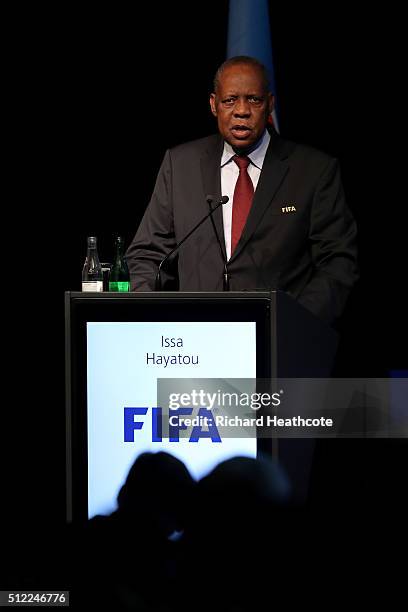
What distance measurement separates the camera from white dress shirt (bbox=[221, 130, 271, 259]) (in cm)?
387

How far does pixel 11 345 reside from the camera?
15.9 feet

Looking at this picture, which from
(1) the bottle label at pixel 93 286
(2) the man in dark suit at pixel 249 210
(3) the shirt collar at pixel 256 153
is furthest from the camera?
(3) the shirt collar at pixel 256 153

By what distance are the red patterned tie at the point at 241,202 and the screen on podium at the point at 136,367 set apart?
33.5 inches

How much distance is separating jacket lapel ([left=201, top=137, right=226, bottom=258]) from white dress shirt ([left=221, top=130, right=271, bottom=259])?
3cm

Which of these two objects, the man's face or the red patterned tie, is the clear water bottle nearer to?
the red patterned tie

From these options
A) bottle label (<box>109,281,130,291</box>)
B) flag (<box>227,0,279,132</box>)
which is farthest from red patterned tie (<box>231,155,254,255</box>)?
flag (<box>227,0,279,132</box>)

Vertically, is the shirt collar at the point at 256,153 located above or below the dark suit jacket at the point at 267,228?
above

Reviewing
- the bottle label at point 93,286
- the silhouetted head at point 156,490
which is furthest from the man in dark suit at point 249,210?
the silhouetted head at point 156,490

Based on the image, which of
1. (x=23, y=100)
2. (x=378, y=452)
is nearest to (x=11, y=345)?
(x=23, y=100)

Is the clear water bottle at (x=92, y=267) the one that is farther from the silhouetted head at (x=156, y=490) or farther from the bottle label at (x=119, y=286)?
the silhouetted head at (x=156, y=490)

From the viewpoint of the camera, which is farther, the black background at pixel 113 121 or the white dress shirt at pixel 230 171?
the black background at pixel 113 121

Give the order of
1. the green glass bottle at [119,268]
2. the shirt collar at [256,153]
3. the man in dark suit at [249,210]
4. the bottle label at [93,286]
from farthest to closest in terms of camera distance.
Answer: the shirt collar at [256,153] → the man in dark suit at [249,210] → the green glass bottle at [119,268] → the bottle label at [93,286]

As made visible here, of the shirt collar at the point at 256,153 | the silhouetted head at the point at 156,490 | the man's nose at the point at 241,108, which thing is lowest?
the silhouetted head at the point at 156,490

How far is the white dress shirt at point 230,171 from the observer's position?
3.87 m
